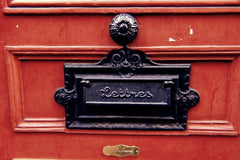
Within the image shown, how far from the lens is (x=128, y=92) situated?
2.99 feet

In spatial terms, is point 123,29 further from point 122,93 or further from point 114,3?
point 122,93

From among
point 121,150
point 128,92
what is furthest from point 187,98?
point 121,150

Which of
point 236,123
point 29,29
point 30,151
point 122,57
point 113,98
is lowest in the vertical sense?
point 30,151

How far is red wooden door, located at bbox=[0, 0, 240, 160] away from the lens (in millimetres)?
857

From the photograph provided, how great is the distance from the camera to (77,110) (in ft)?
3.09

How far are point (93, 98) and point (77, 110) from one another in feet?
0.27

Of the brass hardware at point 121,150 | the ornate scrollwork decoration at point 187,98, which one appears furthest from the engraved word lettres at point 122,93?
the brass hardware at point 121,150

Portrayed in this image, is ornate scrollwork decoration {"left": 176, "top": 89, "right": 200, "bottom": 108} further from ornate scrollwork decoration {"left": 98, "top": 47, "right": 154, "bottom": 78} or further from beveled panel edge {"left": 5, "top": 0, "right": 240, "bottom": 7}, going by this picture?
beveled panel edge {"left": 5, "top": 0, "right": 240, "bottom": 7}

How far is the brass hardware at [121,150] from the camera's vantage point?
100 centimetres

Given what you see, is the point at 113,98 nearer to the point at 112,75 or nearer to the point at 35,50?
the point at 112,75

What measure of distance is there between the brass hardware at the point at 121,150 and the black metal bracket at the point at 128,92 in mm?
98

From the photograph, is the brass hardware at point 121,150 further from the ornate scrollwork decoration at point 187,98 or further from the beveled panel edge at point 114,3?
the beveled panel edge at point 114,3

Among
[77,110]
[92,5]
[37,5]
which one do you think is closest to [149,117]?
[77,110]

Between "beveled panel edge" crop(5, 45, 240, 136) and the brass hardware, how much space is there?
64 mm
